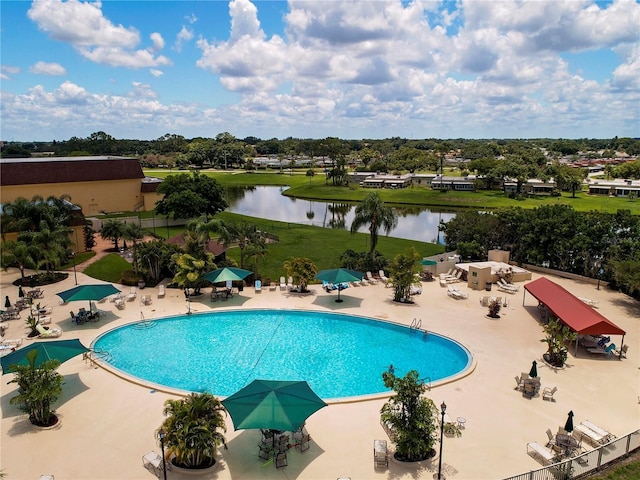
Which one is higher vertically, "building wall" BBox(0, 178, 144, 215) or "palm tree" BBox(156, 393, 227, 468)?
"building wall" BBox(0, 178, 144, 215)

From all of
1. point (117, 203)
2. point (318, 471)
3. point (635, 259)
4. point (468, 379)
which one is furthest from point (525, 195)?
point (318, 471)

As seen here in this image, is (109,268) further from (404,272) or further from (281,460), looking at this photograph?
(281,460)

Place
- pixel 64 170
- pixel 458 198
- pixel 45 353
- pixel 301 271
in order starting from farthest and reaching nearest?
pixel 458 198 → pixel 64 170 → pixel 301 271 → pixel 45 353

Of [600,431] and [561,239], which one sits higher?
[561,239]

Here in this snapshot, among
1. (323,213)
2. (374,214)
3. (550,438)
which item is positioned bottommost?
(323,213)

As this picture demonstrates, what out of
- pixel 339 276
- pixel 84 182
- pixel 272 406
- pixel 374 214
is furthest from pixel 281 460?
pixel 84 182

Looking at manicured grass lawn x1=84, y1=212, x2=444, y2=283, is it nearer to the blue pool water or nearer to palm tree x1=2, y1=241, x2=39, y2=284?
palm tree x1=2, y1=241, x2=39, y2=284

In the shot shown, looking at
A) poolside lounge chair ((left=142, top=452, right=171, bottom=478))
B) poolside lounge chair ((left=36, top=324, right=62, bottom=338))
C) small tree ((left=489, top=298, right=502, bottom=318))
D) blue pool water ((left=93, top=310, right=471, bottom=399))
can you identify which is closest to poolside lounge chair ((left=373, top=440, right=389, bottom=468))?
blue pool water ((left=93, top=310, right=471, bottom=399))
